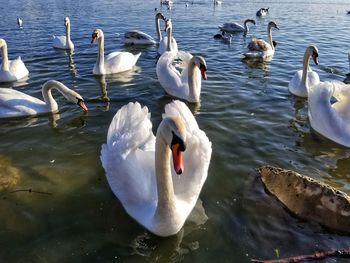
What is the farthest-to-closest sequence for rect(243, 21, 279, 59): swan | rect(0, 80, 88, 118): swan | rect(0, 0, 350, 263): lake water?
rect(243, 21, 279, 59): swan, rect(0, 80, 88, 118): swan, rect(0, 0, 350, 263): lake water

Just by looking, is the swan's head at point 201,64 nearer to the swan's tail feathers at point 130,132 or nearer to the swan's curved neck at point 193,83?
the swan's curved neck at point 193,83

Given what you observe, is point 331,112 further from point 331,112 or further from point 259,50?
point 259,50

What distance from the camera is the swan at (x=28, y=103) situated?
938 centimetres

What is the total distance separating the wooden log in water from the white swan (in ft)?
14.9

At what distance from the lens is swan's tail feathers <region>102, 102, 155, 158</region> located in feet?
20.1

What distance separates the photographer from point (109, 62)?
13484 mm

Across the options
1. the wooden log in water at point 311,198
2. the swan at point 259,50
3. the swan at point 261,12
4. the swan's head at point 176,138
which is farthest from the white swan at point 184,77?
the swan at point 261,12

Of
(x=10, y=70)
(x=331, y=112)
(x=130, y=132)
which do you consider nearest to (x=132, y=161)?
(x=130, y=132)

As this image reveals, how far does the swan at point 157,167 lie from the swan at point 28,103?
3335 millimetres

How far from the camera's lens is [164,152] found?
16.3 ft

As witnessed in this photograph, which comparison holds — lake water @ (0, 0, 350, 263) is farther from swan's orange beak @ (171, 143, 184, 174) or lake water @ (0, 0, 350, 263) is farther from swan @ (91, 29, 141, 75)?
swan's orange beak @ (171, 143, 184, 174)

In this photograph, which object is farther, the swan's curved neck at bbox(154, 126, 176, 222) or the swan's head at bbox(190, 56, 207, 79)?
the swan's head at bbox(190, 56, 207, 79)

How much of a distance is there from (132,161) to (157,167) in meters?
0.95

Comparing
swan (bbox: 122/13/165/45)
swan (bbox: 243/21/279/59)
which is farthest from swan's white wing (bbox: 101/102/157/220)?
swan (bbox: 122/13/165/45)
